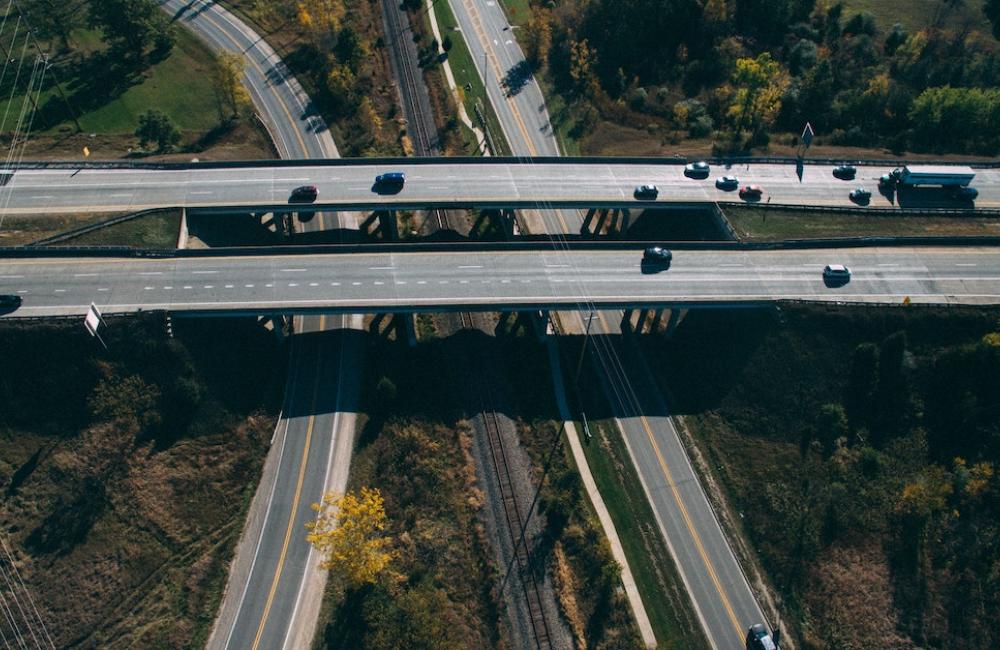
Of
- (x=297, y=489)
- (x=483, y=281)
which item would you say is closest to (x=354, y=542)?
(x=297, y=489)

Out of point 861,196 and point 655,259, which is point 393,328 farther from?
point 861,196

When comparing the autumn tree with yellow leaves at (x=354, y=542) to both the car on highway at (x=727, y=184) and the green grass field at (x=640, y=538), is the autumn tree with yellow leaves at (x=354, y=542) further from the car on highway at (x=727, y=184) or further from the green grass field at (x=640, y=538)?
the car on highway at (x=727, y=184)

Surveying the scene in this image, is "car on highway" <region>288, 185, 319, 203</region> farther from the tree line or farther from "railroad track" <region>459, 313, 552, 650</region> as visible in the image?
the tree line

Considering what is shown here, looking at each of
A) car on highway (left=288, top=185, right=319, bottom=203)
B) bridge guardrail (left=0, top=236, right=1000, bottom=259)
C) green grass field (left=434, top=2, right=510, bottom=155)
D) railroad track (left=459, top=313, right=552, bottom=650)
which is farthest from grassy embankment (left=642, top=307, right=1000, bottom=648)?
green grass field (left=434, top=2, right=510, bottom=155)

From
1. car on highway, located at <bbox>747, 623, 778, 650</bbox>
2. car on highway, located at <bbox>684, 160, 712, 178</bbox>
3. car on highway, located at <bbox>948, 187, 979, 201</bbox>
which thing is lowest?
car on highway, located at <bbox>747, 623, 778, 650</bbox>

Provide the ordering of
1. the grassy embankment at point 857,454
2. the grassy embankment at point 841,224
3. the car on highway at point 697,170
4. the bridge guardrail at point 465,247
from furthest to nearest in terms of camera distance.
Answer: the car on highway at point 697,170
the grassy embankment at point 841,224
the bridge guardrail at point 465,247
the grassy embankment at point 857,454

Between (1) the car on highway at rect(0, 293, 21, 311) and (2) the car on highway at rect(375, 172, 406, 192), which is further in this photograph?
(2) the car on highway at rect(375, 172, 406, 192)

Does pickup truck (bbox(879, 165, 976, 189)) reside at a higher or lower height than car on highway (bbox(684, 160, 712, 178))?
lower

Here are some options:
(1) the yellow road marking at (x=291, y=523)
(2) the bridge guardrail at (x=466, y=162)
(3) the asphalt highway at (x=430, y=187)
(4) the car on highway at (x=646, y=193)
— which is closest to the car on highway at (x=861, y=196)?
(3) the asphalt highway at (x=430, y=187)
